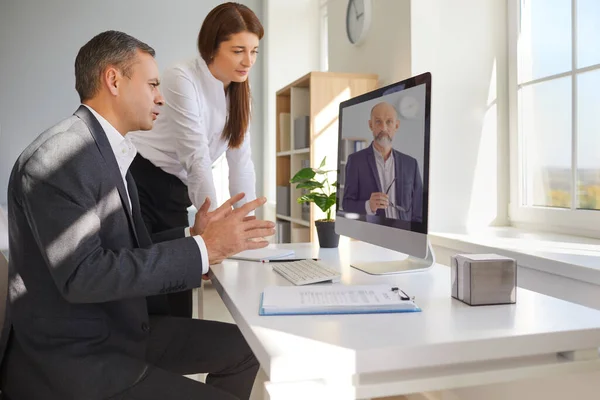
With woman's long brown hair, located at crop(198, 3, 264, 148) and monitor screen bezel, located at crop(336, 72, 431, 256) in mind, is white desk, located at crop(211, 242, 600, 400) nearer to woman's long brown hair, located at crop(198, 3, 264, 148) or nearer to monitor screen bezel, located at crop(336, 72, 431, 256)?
monitor screen bezel, located at crop(336, 72, 431, 256)

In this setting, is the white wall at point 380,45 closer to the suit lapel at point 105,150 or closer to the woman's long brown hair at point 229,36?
the woman's long brown hair at point 229,36

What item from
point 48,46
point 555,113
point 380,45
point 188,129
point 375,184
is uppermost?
point 48,46

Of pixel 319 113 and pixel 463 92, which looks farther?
pixel 319 113

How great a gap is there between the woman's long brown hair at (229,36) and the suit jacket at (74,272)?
2.90ft

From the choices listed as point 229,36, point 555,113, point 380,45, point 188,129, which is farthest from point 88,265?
point 380,45

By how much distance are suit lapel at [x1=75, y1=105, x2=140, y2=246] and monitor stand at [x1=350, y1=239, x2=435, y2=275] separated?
0.64 metres

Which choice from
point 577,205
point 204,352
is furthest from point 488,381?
point 577,205

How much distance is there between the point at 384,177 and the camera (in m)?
1.49

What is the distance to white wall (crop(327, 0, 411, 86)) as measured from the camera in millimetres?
2707

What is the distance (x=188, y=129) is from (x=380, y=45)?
146cm

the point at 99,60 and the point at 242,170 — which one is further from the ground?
the point at 99,60

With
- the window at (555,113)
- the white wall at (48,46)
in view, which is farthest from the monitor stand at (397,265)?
the white wall at (48,46)

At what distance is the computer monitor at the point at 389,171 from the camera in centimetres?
133

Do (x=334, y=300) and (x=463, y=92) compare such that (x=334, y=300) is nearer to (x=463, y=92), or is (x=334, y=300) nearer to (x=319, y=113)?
(x=463, y=92)
